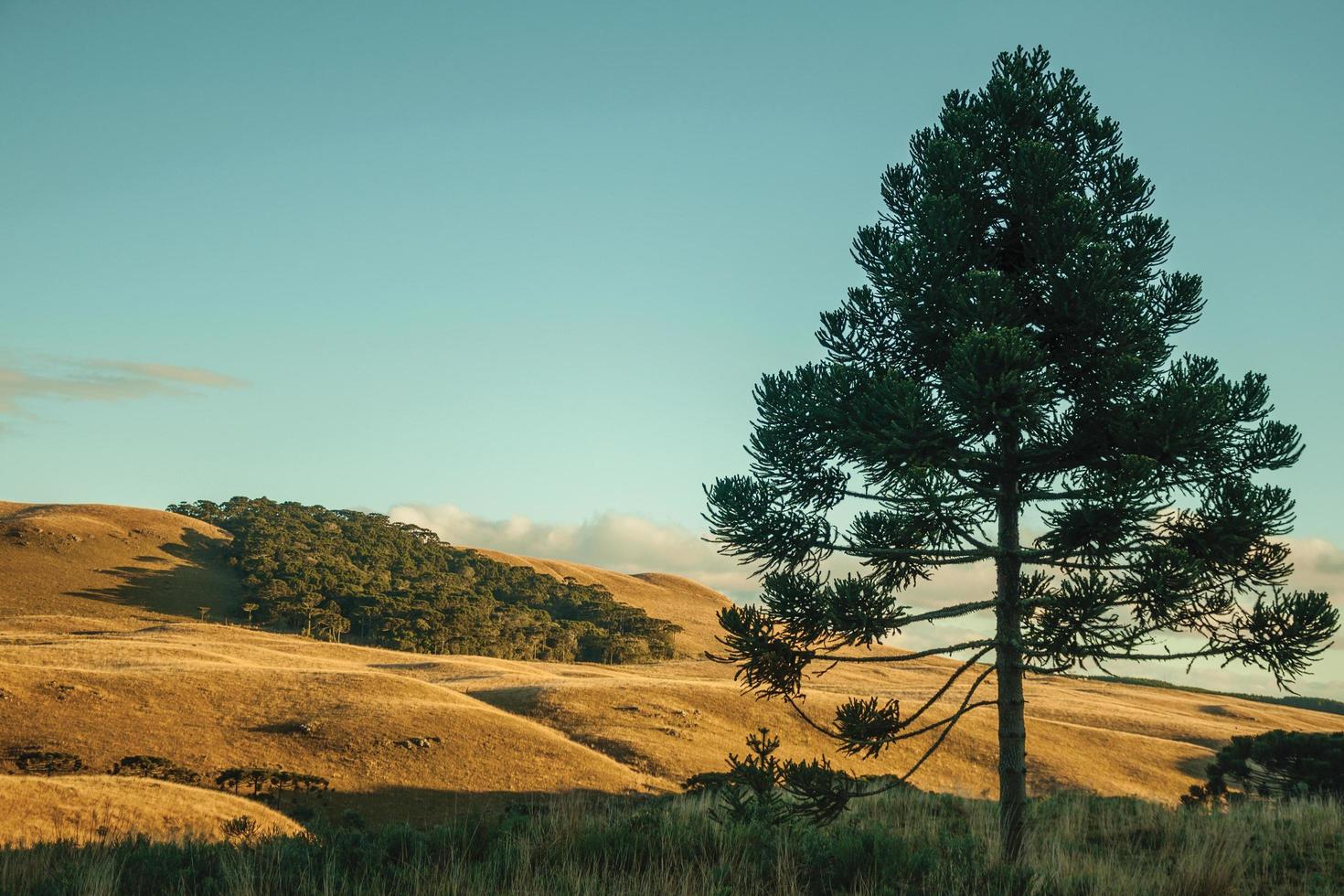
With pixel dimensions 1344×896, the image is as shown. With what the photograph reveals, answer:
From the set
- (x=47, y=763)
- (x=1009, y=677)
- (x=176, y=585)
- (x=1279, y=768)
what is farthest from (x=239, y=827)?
(x=176, y=585)

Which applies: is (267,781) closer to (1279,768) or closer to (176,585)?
(1279,768)

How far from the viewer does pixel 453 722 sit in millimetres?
34688

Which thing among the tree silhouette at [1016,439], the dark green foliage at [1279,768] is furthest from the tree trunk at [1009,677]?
the dark green foliage at [1279,768]

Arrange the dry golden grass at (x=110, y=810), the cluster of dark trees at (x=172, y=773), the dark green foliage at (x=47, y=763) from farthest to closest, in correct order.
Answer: the dark green foliage at (x=47, y=763)
the cluster of dark trees at (x=172, y=773)
the dry golden grass at (x=110, y=810)

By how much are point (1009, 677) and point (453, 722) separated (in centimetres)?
2758

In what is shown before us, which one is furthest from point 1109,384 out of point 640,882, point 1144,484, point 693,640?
point 693,640

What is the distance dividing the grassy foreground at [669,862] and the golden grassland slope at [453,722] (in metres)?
10.8

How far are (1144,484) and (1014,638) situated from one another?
245 centimetres

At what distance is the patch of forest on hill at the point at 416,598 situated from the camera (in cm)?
9269

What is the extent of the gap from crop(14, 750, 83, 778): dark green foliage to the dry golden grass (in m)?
6.24

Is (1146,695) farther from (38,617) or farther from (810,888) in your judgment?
(38,617)

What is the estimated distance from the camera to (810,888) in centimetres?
934

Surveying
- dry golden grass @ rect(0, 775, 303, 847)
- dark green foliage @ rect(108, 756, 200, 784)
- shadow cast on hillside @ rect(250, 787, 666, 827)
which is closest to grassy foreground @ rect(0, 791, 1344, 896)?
dry golden grass @ rect(0, 775, 303, 847)

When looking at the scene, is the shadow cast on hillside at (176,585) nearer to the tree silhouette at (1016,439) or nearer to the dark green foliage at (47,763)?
the dark green foliage at (47,763)
